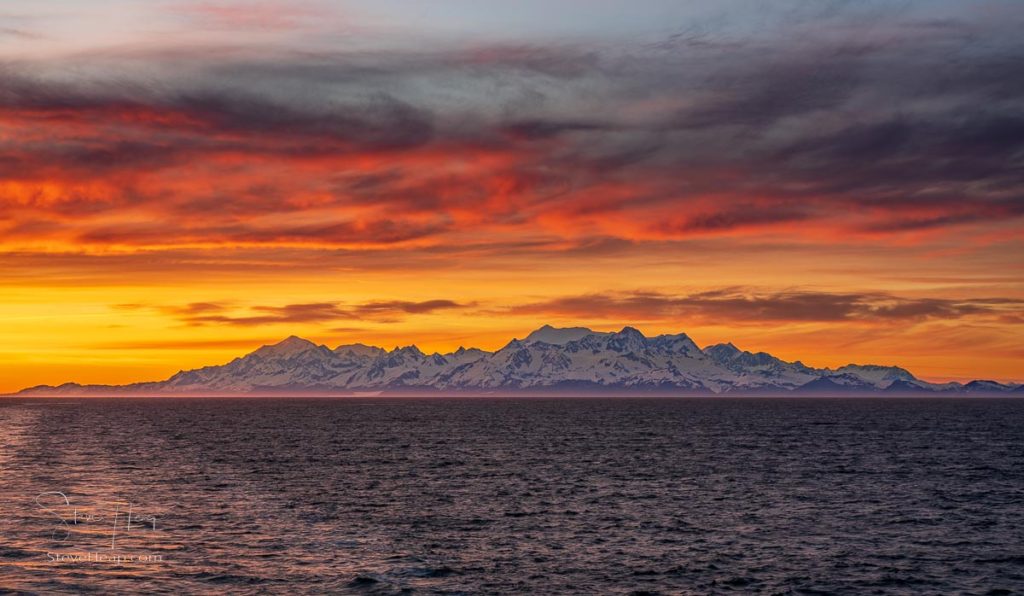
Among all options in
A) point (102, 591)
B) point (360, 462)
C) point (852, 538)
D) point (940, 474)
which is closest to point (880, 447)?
point (940, 474)

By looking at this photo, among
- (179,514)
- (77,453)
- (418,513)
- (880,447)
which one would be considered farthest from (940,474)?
(77,453)

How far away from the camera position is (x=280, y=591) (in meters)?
49.3

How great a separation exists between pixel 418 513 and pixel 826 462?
69.0 metres

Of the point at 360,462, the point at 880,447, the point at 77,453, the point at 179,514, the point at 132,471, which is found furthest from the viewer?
the point at 880,447

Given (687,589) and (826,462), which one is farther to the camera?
(826,462)

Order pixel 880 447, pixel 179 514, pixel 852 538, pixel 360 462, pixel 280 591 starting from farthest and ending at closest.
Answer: pixel 880 447, pixel 360 462, pixel 179 514, pixel 852 538, pixel 280 591

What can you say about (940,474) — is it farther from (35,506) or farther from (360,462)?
(35,506)

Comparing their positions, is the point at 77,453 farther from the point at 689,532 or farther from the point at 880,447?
the point at 880,447

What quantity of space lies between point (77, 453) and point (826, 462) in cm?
10463

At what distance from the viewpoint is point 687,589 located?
5178cm

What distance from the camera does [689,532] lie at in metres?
68.7

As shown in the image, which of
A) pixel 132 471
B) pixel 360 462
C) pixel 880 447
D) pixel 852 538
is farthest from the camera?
pixel 880 447

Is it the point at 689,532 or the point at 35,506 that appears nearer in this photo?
the point at 689,532

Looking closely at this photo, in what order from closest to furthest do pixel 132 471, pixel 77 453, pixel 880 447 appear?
1. pixel 132 471
2. pixel 77 453
3. pixel 880 447
